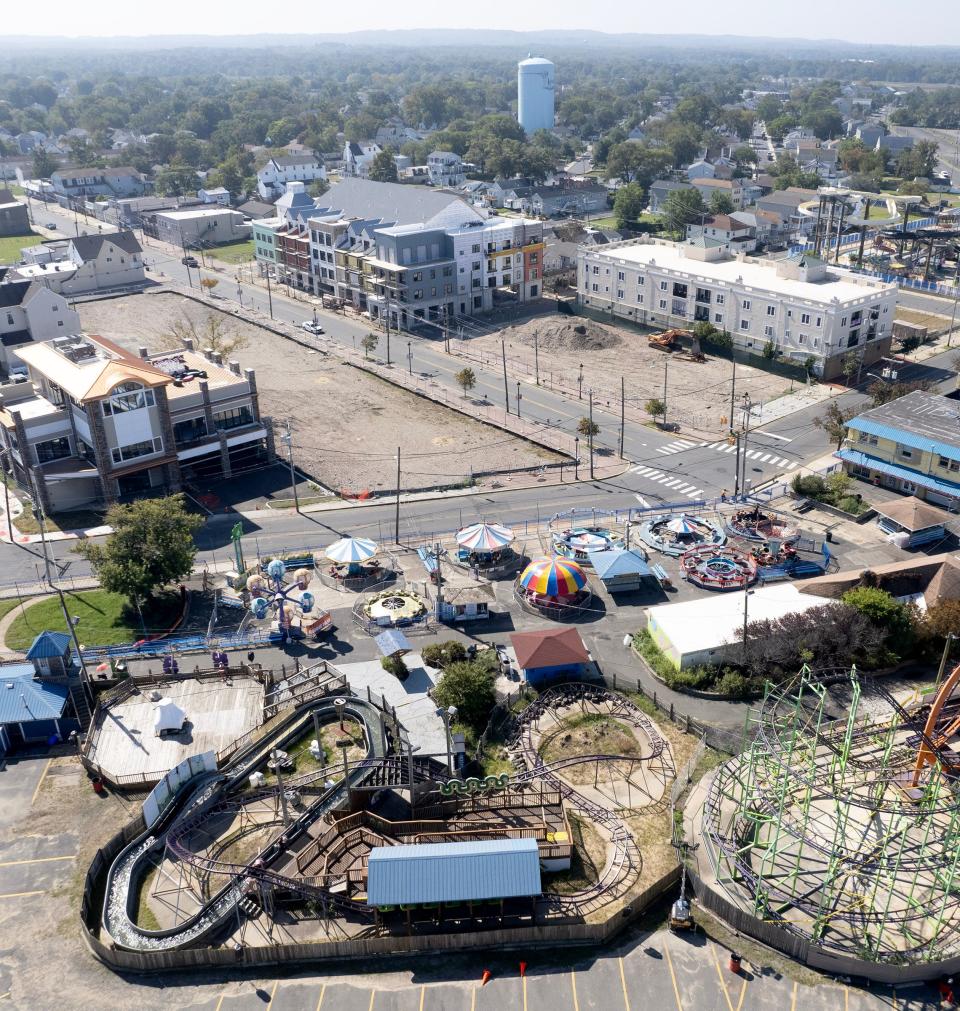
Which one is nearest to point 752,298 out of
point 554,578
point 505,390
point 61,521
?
point 505,390

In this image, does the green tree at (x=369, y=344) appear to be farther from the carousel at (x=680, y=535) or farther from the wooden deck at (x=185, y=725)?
the wooden deck at (x=185, y=725)

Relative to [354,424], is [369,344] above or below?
above

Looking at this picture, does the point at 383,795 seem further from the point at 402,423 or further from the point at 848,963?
the point at 402,423

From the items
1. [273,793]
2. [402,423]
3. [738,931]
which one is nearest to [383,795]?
[273,793]

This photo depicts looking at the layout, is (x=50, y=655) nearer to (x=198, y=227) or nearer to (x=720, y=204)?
(x=198, y=227)

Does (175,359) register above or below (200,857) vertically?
above

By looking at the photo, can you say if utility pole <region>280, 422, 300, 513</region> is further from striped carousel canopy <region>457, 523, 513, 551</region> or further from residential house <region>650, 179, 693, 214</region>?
residential house <region>650, 179, 693, 214</region>

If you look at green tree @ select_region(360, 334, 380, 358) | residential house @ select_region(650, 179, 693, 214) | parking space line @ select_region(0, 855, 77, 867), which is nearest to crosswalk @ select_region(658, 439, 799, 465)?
green tree @ select_region(360, 334, 380, 358)
